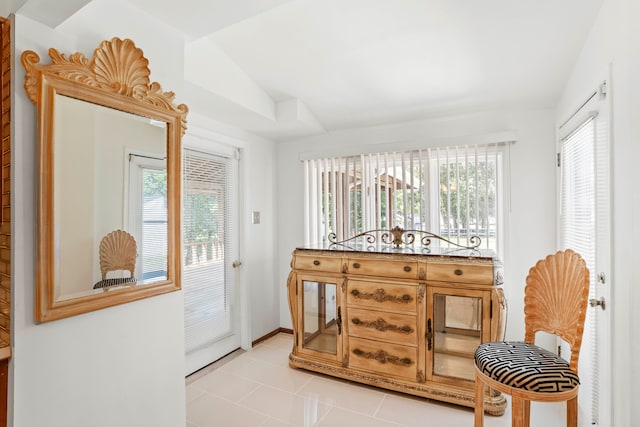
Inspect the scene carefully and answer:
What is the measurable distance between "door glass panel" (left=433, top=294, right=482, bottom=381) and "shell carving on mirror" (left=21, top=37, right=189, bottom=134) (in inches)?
84.5

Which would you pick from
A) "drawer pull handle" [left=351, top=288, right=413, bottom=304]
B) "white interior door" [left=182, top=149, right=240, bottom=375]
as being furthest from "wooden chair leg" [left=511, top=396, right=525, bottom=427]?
"white interior door" [left=182, top=149, right=240, bottom=375]

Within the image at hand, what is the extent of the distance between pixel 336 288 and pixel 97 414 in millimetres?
1675

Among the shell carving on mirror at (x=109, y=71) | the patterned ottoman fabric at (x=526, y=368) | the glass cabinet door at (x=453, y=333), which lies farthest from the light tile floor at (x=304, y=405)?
the shell carving on mirror at (x=109, y=71)

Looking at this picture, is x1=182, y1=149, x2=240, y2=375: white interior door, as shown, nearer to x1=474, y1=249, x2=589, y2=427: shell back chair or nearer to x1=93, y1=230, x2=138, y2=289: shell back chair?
x1=93, y1=230, x2=138, y2=289: shell back chair

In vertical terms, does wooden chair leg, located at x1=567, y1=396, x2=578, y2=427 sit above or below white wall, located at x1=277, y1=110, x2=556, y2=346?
below

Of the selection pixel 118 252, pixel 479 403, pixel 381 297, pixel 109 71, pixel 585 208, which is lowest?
pixel 479 403

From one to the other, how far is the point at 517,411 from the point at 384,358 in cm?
109

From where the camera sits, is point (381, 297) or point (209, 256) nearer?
point (381, 297)

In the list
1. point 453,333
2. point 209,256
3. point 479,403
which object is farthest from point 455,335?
point 209,256

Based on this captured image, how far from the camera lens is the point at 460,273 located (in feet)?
7.22

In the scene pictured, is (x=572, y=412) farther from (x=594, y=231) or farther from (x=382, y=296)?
(x=382, y=296)

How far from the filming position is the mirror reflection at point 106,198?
1.30 metres

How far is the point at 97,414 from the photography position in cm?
141

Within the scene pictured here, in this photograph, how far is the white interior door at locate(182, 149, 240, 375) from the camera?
9.05 feet
